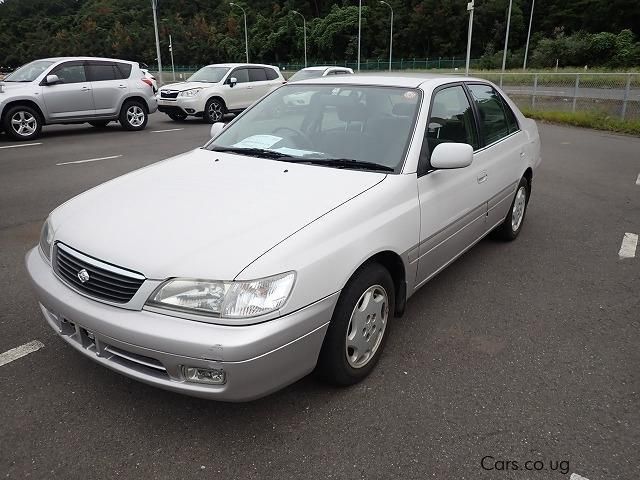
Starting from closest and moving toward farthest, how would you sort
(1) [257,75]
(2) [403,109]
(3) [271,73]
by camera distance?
(2) [403,109]
(1) [257,75]
(3) [271,73]

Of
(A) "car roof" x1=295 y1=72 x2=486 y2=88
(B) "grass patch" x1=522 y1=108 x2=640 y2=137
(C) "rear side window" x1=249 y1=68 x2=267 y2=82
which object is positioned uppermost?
(A) "car roof" x1=295 y1=72 x2=486 y2=88

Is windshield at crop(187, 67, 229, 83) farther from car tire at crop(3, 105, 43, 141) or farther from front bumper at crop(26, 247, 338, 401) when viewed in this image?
front bumper at crop(26, 247, 338, 401)

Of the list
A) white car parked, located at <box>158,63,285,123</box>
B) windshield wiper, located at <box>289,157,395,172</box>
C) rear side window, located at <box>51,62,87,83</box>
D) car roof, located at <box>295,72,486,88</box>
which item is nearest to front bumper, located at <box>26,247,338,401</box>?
windshield wiper, located at <box>289,157,395,172</box>

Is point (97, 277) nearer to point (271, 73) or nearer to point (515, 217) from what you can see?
point (515, 217)

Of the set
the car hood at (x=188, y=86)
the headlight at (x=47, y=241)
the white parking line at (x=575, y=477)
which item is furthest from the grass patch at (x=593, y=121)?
the headlight at (x=47, y=241)

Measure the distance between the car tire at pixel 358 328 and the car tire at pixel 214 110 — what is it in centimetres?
1333

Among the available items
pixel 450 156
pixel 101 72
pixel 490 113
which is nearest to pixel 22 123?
pixel 101 72

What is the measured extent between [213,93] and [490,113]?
12.0 m

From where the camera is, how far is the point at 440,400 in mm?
2814

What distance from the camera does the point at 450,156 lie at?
126 inches

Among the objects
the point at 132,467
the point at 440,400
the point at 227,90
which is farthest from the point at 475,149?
the point at 227,90

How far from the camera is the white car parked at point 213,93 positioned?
15188 mm

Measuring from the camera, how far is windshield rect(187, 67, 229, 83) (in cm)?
1569

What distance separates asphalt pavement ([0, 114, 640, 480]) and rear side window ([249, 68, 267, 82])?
12.8 m
